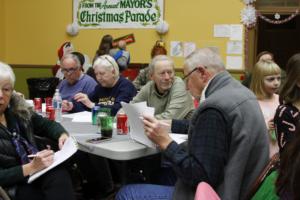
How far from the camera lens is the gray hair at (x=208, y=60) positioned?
81.6 inches

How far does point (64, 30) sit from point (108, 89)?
421cm

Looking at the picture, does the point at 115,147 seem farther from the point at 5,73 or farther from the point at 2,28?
the point at 2,28

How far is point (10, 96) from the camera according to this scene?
2.48 m

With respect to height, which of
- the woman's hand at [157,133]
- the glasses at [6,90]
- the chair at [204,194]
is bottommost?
the chair at [204,194]

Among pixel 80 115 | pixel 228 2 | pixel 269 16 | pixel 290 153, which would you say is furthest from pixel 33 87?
pixel 290 153

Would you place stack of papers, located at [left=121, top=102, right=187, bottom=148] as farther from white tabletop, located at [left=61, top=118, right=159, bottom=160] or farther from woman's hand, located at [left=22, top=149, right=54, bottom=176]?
woman's hand, located at [left=22, top=149, right=54, bottom=176]

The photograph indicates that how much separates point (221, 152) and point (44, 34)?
6677 mm

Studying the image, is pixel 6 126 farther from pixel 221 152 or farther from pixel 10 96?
pixel 221 152

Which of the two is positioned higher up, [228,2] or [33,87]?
[228,2]

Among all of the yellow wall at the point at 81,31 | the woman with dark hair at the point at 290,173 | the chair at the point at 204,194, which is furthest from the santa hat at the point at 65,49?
the woman with dark hair at the point at 290,173

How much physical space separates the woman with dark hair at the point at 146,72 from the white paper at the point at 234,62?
99 centimetres

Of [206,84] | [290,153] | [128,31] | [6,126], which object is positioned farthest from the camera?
[128,31]

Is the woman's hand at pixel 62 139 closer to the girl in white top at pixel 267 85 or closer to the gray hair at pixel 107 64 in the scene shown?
the gray hair at pixel 107 64

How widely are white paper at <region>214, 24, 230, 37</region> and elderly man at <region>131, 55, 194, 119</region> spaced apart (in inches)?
143
